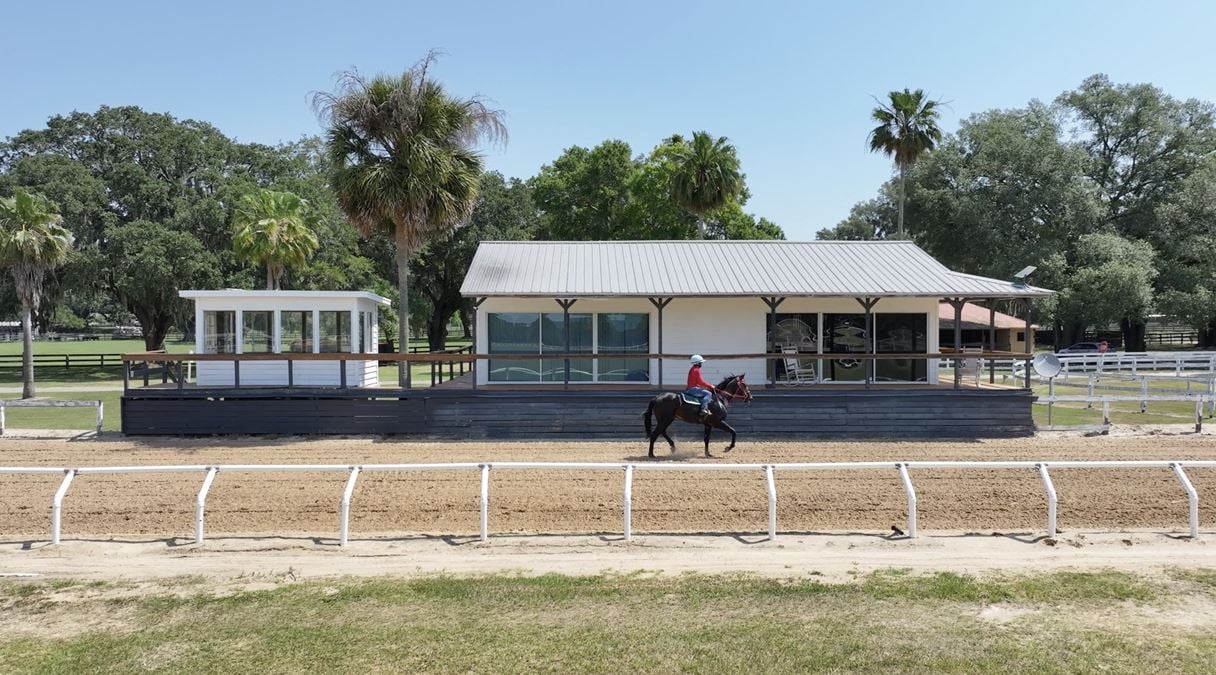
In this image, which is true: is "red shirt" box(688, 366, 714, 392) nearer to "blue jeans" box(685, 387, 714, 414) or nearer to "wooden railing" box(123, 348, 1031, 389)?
"blue jeans" box(685, 387, 714, 414)

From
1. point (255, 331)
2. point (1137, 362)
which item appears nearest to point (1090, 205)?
point (1137, 362)

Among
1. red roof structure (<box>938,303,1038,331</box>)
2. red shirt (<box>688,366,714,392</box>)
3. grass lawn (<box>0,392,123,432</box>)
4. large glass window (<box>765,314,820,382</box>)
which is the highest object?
red roof structure (<box>938,303,1038,331</box>)

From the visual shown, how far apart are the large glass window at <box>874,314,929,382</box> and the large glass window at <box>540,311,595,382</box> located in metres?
6.98

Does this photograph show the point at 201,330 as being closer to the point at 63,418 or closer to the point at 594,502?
the point at 63,418

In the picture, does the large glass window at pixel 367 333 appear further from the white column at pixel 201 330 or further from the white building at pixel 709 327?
the white column at pixel 201 330

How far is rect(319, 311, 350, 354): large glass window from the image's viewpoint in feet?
61.9

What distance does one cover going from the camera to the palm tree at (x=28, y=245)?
1024 inches

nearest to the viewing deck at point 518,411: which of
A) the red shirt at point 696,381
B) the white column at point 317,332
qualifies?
the white column at point 317,332

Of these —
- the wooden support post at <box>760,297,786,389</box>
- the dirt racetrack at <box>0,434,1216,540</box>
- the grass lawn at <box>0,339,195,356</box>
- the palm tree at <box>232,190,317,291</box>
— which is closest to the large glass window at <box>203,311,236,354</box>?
the dirt racetrack at <box>0,434,1216,540</box>

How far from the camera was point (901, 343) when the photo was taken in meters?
20.0

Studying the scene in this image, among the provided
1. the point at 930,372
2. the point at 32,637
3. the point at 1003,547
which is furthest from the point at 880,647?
the point at 930,372

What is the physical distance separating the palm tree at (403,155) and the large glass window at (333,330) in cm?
151

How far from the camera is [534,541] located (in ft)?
27.9

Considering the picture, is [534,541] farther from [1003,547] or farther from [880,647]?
[1003,547]
